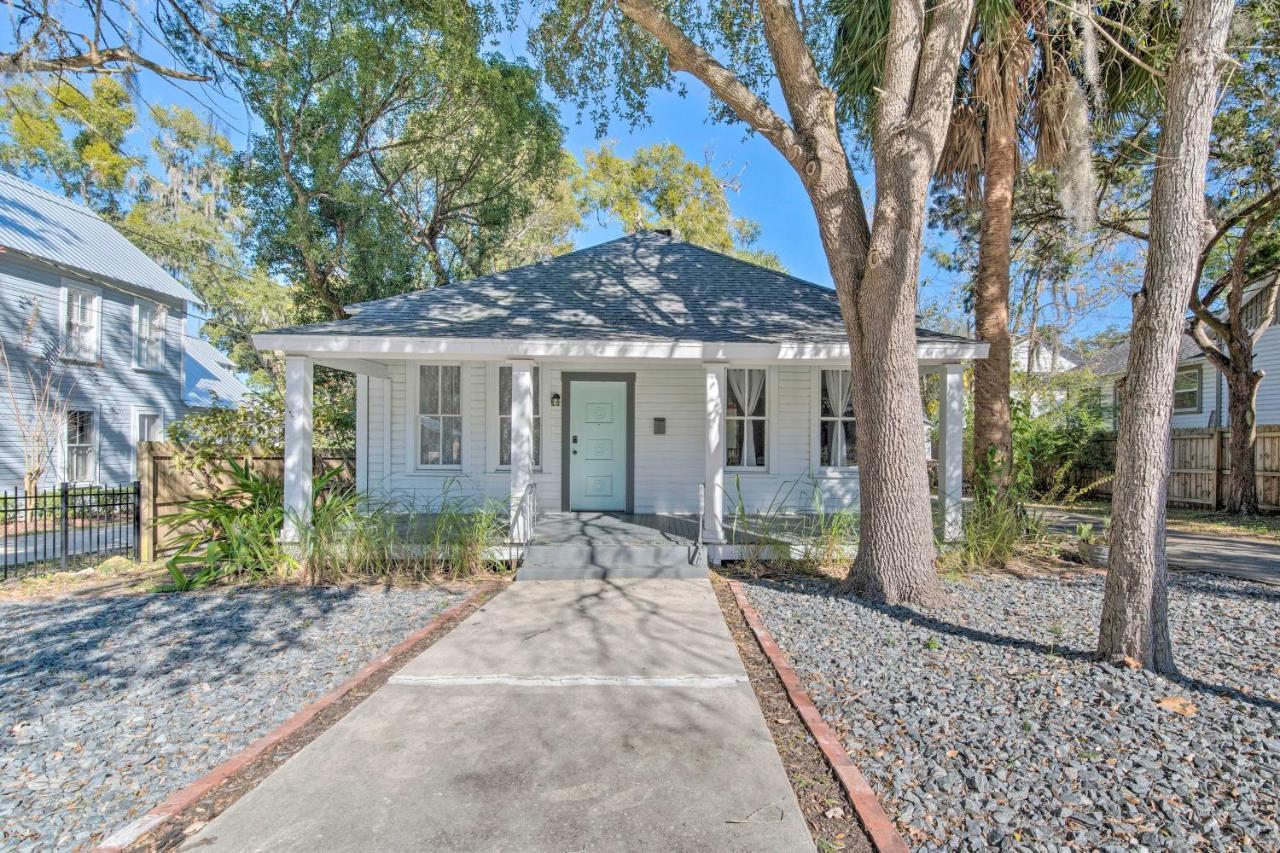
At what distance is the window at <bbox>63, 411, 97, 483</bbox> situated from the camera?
13.5m

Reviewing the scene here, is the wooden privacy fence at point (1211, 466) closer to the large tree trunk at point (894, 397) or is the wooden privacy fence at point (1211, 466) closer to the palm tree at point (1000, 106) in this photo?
the palm tree at point (1000, 106)

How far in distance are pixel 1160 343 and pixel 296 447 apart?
7941 millimetres

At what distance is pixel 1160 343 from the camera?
3.68 metres

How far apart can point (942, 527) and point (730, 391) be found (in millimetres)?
3524

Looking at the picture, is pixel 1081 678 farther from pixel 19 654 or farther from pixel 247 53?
pixel 247 53

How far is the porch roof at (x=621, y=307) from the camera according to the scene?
24.9ft

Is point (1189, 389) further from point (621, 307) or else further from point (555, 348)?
point (555, 348)

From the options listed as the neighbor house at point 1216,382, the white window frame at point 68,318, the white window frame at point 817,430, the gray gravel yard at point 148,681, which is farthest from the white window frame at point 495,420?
the neighbor house at point 1216,382

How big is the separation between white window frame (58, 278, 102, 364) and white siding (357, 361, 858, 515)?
9.28 m

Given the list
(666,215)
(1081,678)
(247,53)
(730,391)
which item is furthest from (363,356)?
(666,215)

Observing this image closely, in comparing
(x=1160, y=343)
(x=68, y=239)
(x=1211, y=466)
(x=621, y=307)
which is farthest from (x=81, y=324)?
(x=1211, y=466)

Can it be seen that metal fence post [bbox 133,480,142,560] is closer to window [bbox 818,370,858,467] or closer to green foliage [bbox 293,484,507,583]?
green foliage [bbox 293,484,507,583]

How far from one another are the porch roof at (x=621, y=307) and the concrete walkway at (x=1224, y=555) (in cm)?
355

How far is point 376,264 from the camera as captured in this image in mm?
12820
